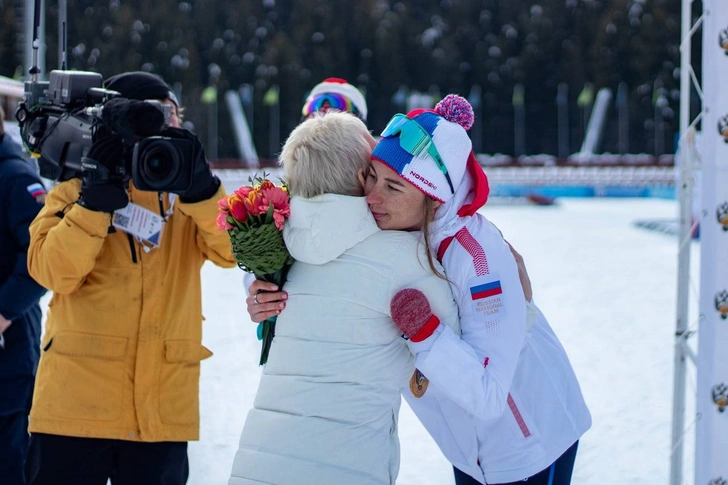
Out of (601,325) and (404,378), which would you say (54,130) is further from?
(601,325)

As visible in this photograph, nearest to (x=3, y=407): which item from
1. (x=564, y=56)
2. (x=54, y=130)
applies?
(x=54, y=130)

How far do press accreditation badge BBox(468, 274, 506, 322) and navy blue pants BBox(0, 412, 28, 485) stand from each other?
1648mm

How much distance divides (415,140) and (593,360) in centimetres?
430

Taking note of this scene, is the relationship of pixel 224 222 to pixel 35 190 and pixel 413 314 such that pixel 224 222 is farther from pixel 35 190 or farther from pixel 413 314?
pixel 35 190

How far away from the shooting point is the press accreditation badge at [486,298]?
155 cm

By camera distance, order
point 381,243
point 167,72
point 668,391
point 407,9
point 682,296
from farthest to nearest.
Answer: point 407,9 < point 167,72 < point 668,391 < point 682,296 < point 381,243

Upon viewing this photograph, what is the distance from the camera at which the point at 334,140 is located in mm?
1545

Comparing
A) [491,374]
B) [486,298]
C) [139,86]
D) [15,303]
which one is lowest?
[15,303]

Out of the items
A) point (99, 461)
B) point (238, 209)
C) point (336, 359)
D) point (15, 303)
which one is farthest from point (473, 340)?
point (15, 303)

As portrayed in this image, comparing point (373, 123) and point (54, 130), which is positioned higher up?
point (54, 130)

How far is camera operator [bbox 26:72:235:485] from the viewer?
2.00 metres

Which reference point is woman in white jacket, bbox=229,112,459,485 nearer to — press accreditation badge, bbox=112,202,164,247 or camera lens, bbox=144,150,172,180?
camera lens, bbox=144,150,172,180

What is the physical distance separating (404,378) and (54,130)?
3.68 ft

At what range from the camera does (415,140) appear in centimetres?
157
